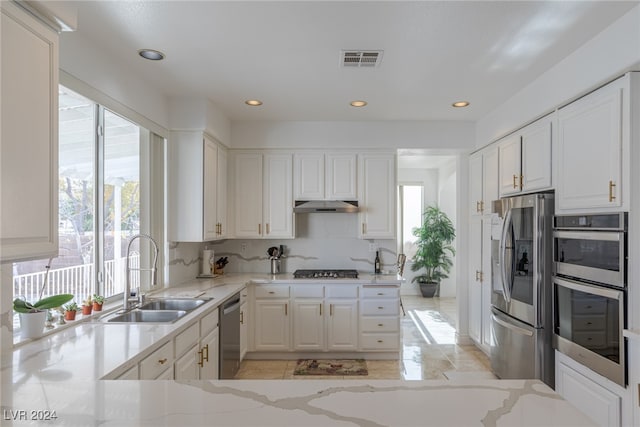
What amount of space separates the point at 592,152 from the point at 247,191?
3.27 meters

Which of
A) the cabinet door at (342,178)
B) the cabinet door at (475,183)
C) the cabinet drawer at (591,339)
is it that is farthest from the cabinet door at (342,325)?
the cabinet drawer at (591,339)

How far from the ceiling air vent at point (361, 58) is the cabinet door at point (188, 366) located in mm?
2209

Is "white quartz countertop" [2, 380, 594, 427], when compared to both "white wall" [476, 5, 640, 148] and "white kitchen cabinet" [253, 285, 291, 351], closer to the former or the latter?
"white wall" [476, 5, 640, 148]

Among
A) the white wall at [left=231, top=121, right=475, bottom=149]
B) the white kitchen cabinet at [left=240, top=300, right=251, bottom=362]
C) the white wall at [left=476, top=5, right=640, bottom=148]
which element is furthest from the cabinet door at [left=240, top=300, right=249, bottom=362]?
the white wall at [left=476, top=5, right=640, bottom=148]

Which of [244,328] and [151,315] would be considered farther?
[244,328]

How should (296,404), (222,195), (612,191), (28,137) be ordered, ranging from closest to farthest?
(296,404) → (28,137) → (612,191) → (222,195)

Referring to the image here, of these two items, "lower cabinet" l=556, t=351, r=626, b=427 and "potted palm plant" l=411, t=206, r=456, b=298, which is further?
"potted palm plant" l=411, t=206, r=456, b=298

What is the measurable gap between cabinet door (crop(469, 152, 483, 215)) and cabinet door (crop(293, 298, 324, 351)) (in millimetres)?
2008

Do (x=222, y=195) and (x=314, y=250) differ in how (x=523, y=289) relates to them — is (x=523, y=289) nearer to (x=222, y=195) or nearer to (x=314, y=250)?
(x=314, y=250)

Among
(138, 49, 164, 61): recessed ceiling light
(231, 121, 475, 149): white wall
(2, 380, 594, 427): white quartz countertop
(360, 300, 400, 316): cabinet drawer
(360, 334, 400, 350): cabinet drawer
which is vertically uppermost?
(138, 49, 164, 61): recessed ceiling light

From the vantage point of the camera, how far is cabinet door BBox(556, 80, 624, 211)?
86.7 inches

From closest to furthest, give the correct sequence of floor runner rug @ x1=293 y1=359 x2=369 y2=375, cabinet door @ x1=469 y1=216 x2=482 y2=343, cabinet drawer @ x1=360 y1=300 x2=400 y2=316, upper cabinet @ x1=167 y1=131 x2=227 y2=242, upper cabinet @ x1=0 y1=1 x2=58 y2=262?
upper cabinet @ x1=0 y1=1 x2=58 y2=262 < upper cabinet @ x1=167 y1=131 x2=227 y2=242 < floor runner rug @ x1=293 y1=359 x2=369 y2=375 < cabinet drawer @ x1=360 y1=300 x2=400 y2=316 < cabinet door @ x1=469 y1=216 x2=482 y2=343

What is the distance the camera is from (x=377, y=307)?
4.07 metres

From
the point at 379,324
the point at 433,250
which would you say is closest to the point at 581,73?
the point at 379,324
